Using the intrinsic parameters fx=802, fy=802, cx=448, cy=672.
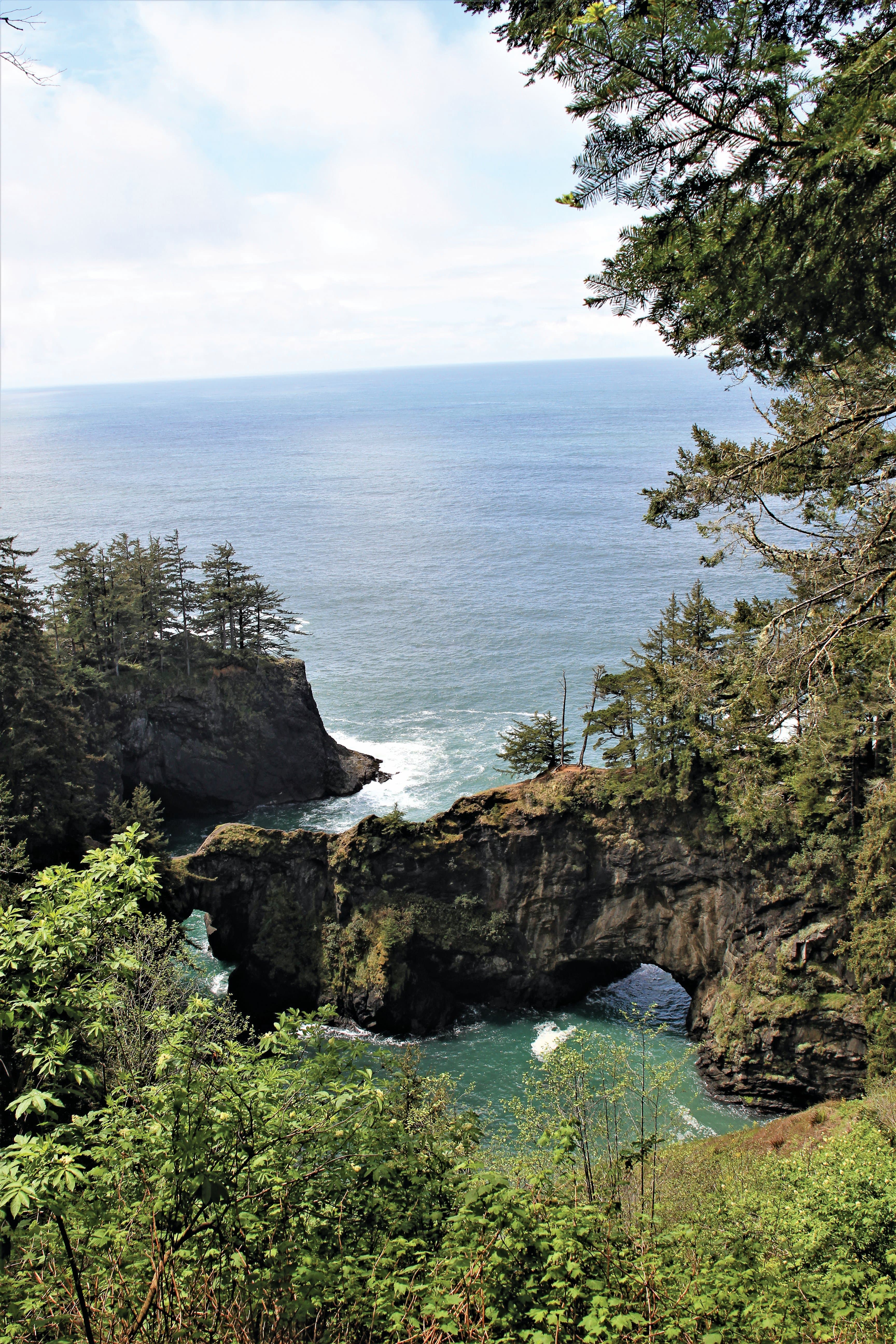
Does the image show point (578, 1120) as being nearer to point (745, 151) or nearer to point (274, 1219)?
point (274, 1219)

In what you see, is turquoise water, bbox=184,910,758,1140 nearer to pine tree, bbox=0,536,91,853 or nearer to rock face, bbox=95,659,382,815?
pine tree, bbox=0,536,91,853

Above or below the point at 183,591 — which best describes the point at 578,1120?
below

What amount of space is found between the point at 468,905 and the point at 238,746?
85.3 feet

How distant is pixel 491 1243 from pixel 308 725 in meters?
50.8

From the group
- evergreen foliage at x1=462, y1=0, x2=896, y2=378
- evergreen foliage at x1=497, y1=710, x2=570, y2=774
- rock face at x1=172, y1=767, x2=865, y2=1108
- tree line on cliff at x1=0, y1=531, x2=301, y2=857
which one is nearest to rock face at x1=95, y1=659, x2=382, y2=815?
tree line on cliff at x1=0, y1=531, x2=301, y2=857

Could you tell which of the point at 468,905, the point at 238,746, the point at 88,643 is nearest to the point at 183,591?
the point at 88,643

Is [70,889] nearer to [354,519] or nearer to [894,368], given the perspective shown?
[894,368]

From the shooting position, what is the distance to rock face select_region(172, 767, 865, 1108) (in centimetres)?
3638

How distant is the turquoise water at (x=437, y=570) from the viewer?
56.5 meters

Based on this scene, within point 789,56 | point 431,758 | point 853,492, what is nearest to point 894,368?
point 853,492

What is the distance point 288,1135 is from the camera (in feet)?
28.1

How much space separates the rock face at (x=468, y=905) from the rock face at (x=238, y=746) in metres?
18.9

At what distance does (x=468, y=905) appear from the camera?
124ft

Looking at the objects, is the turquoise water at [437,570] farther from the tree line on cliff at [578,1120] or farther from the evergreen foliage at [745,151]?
the evergreen foliage at [745,151]
